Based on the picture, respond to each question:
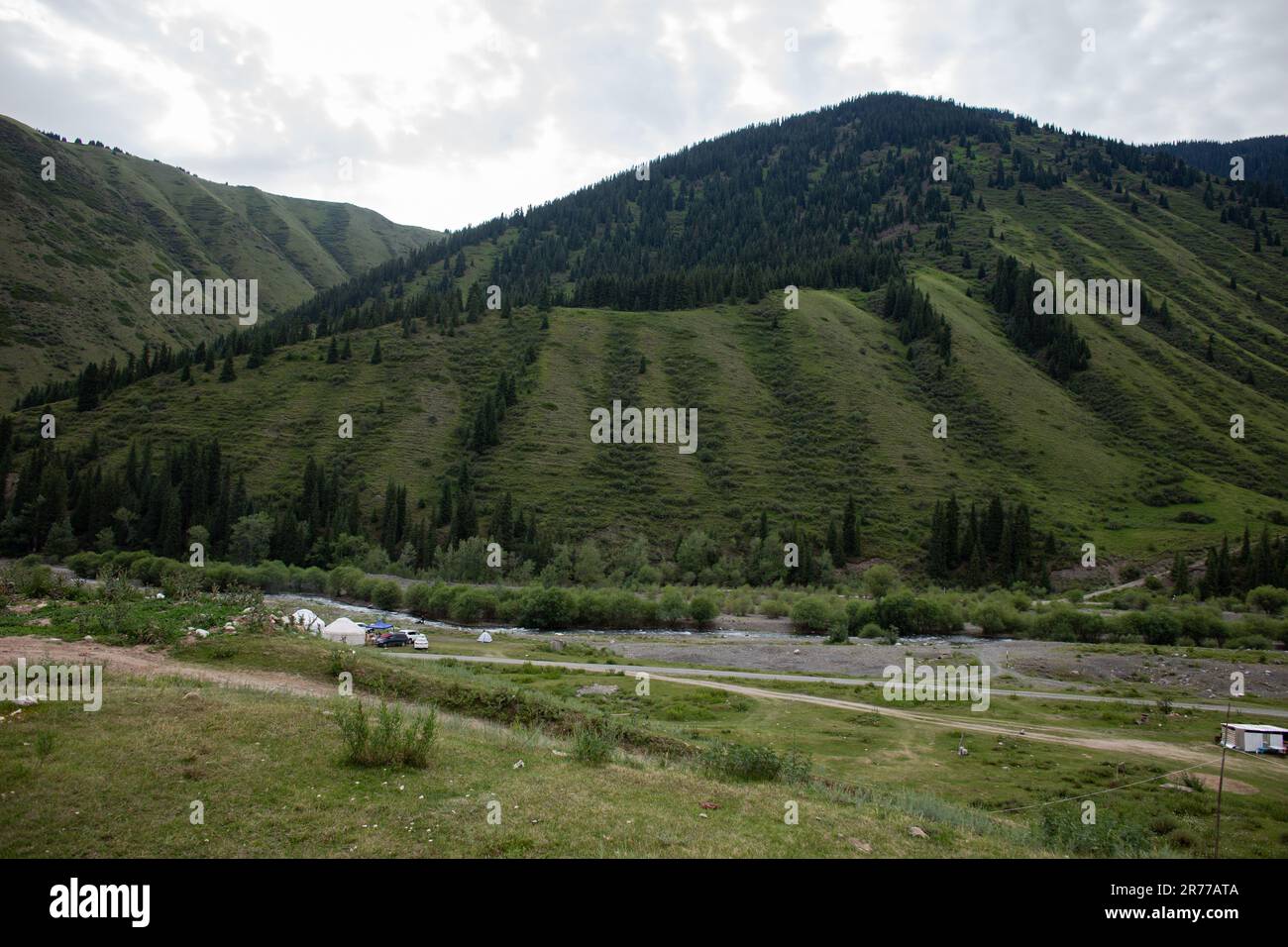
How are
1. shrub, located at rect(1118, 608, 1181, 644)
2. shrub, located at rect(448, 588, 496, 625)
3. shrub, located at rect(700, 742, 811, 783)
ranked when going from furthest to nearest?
1. shrub, located at rect(448, 588, 496, 625)
2. shrub, located at rect(1118, 608, 1181, 644)
3. shrub, located at rect(700, 742, 811, 783)

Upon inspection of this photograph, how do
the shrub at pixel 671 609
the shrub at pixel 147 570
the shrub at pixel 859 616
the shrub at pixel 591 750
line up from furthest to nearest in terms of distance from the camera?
the shrub at pixel 671 609 → the shrub at pixel 147 570 → the shrub at pixel 859 616 → the shrub at pixel 591 750

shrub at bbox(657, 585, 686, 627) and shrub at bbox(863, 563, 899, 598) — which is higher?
shrub at bbox(863, 563, 899, 598)

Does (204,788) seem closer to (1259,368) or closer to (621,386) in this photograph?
(621,386)

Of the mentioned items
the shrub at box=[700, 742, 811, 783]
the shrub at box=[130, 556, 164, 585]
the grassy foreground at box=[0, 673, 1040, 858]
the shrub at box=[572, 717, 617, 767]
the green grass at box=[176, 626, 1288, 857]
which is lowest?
the green grass at box=[176, 626, 1288, 857]

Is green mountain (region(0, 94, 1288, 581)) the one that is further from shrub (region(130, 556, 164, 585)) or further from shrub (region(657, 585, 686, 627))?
shrub (region(130, 556, 164, 585))

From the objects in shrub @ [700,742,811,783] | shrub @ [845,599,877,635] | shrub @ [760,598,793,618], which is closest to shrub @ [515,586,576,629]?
shrub @ [760,598,793,618]

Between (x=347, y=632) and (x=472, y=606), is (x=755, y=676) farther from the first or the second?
(x=472, y=606)

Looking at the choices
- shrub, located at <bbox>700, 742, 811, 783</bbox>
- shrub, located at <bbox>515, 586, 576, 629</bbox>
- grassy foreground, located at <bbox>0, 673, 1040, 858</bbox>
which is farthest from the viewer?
shrub, located at <bbox>515, 586, 576, 629</bbox>

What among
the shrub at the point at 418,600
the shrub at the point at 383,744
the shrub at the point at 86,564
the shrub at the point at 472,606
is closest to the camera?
the shrub at the point at 383,744

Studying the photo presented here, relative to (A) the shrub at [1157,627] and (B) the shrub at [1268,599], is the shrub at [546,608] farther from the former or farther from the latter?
(B) the shrub at [1268,599]

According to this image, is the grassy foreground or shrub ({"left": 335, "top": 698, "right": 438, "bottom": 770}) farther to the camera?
shrub ({"left": 335, "top": 698, "right": 438, "bottom": 770})

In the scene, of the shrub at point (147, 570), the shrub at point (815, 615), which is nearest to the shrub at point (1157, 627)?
the shrub at point (815, 615)

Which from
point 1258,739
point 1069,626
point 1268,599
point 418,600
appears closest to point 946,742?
point 1258,739
